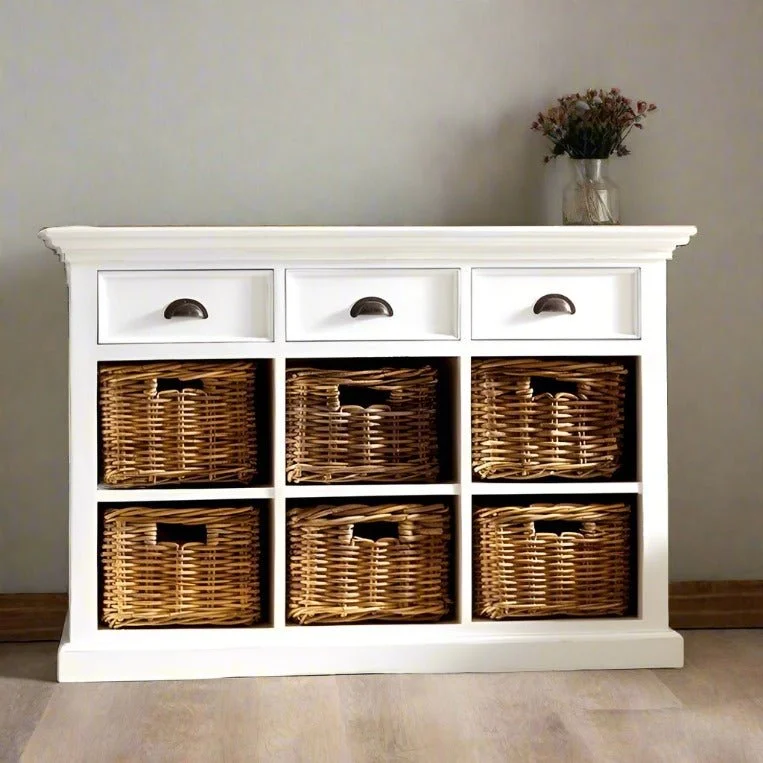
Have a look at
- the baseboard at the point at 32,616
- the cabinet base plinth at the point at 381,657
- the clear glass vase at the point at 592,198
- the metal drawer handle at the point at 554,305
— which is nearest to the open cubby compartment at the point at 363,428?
the metal drawer handle at the point at 554,305

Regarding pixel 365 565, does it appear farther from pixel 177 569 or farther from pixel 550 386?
pixel 550 386

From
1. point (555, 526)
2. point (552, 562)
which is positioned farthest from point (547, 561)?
point (555, 526)

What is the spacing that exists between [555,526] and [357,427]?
525 millimetres

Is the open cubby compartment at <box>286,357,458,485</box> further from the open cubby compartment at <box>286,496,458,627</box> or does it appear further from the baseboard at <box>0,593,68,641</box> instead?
the baseboard at <box>0,593,68,641</box>

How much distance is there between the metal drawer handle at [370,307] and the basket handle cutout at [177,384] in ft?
1.21

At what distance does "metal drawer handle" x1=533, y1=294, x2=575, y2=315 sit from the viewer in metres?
2.03

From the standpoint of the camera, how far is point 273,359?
2031 millimetres

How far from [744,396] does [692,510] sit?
0.32 meters

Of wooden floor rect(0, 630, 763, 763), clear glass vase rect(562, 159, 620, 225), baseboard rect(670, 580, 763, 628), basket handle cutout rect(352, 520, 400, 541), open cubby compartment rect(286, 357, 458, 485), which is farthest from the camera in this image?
baseboard rect(670, 580, 763, 628)

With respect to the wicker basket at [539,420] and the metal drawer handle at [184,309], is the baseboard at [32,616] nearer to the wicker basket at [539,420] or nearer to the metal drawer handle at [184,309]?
the metal drawer handle at [184,309]

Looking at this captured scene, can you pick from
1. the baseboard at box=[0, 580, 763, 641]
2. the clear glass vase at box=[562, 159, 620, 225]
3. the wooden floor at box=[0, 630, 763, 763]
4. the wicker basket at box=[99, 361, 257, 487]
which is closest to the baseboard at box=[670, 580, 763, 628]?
the baseboard at box=[0, 580, 763, 641]

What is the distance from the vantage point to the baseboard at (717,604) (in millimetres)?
2480

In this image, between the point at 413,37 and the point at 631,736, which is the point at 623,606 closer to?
the point at 631,736

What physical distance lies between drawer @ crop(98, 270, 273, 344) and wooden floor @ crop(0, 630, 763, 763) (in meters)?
0.70
